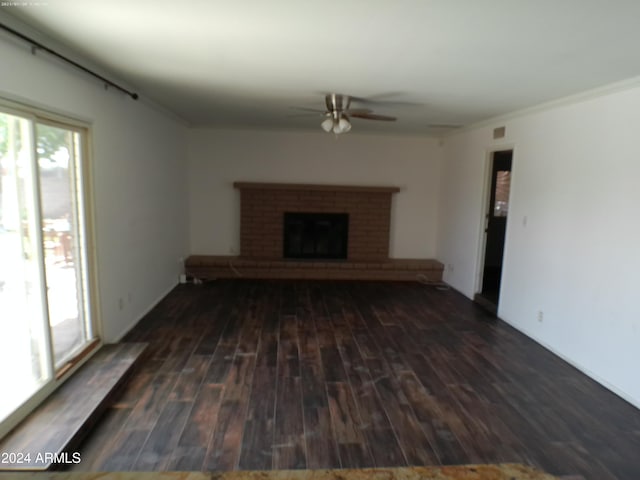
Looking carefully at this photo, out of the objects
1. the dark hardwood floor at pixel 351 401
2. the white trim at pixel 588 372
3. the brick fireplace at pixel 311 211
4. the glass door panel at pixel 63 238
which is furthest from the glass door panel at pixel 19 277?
the white trim at pixel 588 372

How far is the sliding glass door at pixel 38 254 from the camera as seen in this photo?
7.36 ft

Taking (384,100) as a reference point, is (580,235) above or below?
below

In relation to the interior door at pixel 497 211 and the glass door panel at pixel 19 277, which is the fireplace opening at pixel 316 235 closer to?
the interior door at pixel 497 211

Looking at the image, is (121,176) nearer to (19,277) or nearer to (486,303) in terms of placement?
(19,277)

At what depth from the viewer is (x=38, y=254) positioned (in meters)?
2.44

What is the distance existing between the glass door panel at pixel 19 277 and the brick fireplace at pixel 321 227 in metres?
3.56

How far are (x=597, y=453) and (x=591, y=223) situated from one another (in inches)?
71.5

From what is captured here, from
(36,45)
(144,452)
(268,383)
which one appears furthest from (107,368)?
(36,45)

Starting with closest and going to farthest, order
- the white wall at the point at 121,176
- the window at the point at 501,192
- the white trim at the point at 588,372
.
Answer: the white wall at the point at 121,176 → the white trim at the point at 588,372 → the window at the point at 501,192

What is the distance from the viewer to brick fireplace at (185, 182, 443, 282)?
616 cm

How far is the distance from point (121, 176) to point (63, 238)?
98cm

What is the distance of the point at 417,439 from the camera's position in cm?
236

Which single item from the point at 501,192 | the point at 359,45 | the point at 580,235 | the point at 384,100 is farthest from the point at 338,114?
the point at 501,192

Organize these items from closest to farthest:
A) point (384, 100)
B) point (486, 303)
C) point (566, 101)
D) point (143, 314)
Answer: point (566, 101) → point (384, 100) → point (143, 314) → point (486, 303)
